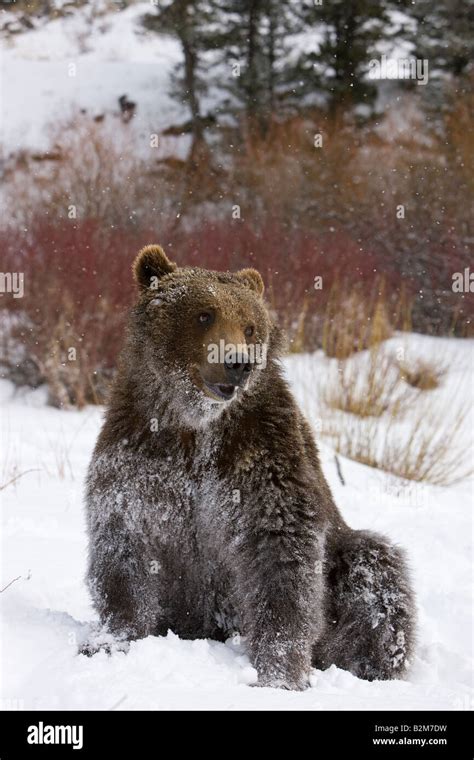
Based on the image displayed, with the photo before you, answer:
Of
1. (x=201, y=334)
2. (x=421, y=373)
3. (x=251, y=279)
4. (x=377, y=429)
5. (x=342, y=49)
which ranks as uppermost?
(x=342, y=49)

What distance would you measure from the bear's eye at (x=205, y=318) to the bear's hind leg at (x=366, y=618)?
129 centimetres

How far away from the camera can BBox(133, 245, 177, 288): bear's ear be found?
3.68 metres

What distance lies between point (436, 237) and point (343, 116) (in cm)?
810

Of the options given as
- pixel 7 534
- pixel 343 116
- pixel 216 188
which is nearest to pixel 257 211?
pixel 216 188

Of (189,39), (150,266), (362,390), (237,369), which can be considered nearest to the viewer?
(237,369)

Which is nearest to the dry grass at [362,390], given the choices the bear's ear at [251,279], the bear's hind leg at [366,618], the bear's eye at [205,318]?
the bear's hind leg at [366,618]

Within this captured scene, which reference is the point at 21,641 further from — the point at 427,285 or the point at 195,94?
the point at 195,94

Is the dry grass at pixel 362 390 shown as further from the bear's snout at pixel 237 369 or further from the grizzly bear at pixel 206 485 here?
the bear's snout at pixel 237 369

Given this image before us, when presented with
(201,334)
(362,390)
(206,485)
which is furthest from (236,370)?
(362,390)

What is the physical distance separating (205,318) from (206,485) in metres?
0.66

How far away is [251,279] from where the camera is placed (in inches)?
153

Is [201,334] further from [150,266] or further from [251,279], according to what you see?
[251,279]

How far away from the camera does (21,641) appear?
135 inches

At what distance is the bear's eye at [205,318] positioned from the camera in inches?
134
